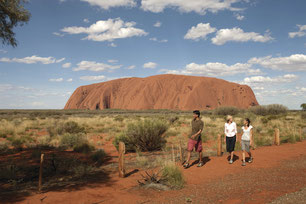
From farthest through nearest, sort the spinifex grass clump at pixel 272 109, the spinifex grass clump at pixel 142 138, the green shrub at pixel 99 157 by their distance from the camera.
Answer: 1. the spinifex grass clump at pixel 272 109
2. the spinifex grass clump at pixel 142 138
3. the green shrub at pixel 99 157

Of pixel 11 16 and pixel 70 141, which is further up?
pixel 11 16

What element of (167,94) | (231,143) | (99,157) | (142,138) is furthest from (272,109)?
(167,94)

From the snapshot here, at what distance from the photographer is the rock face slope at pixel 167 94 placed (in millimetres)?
89812

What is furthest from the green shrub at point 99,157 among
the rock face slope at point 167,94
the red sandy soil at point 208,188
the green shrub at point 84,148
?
the rock face slope at point 167,94

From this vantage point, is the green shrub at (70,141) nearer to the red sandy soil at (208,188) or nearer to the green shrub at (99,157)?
the green shrub at (99,157)

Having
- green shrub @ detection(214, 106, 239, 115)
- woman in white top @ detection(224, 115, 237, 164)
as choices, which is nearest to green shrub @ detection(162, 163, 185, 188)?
woman in white top @ detection(224, 115, 237, 164)

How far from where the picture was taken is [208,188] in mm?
5164

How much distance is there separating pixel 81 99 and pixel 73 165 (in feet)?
362

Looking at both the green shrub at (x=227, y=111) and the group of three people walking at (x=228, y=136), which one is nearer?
the group of three people walking at (x=228, y=136)

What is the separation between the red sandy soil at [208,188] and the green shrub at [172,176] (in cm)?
25

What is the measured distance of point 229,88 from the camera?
96625mm

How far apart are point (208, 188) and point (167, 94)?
3544 inches

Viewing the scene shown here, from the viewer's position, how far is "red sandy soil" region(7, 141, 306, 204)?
4.54 m

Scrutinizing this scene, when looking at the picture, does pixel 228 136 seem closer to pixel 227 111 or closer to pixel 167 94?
pixel 227 111
